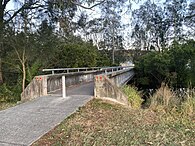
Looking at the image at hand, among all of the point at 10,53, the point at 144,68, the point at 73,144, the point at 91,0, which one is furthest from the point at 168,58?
the point at 73,144

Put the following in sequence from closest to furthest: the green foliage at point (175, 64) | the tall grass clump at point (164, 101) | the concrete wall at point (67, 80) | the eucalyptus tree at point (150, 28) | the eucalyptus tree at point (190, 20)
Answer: the tall grass clump at point (164, 101), the concrete wall at point (67, 80), the green foliage at point (175, 64), the eucalyptus tree at point (190, 20), the eucalyptus tree at point (150, 28)

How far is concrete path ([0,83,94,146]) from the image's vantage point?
5156 millimetres

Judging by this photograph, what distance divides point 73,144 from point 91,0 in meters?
10.8

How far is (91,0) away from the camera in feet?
46.7

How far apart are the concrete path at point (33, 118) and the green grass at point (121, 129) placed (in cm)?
26

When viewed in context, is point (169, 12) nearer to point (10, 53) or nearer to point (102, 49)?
point (102, 49)

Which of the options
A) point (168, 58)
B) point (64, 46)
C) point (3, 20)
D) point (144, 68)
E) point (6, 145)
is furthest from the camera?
point (144, 68)

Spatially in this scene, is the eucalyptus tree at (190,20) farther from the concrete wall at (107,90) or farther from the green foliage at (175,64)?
the concrete wall at (107,90)

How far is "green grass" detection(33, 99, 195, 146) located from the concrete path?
26 cm

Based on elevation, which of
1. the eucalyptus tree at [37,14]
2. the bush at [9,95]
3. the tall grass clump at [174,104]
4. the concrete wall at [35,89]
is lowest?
the bush at [9,95]

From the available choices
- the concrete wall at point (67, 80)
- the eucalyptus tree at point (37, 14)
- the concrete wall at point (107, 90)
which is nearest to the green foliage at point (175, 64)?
the concrete wall at point (67, 80)


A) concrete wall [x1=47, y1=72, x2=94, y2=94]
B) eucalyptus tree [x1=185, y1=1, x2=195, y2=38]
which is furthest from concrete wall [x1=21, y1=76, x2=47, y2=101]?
eucalyptus tree [x1=185, y1=1, x2=195, y2=38]

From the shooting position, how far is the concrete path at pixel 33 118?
5.16 m

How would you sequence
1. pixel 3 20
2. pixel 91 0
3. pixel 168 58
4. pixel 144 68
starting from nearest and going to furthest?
pixel 91 0, pixel 3 20, pixel 168 58, pixel 144 68
